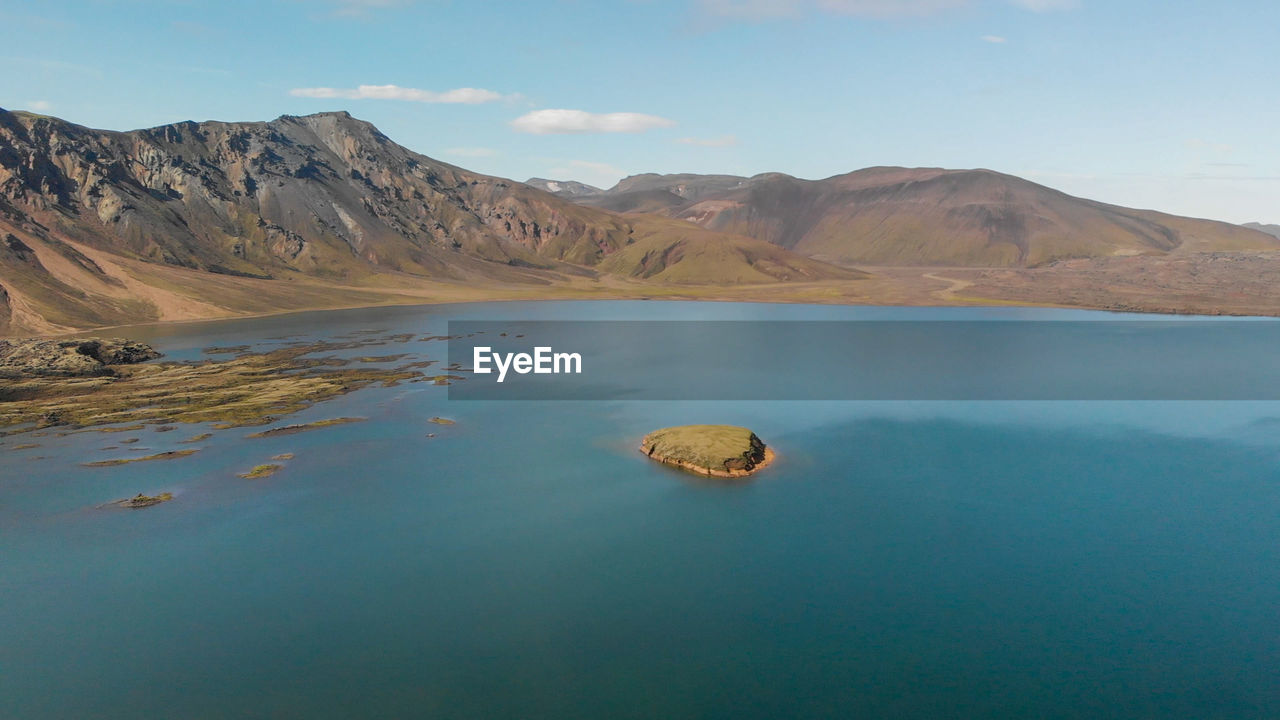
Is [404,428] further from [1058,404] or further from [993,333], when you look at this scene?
[993,333]

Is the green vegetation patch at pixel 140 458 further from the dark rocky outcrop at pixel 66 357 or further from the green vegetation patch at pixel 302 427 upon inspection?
the dark rocky outcrop at pixel 66 357

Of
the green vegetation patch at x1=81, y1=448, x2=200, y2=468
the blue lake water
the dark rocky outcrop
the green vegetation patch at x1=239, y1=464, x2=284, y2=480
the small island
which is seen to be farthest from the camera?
the dark rocky outcrop

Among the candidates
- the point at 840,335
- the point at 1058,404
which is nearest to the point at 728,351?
the point at 840,335

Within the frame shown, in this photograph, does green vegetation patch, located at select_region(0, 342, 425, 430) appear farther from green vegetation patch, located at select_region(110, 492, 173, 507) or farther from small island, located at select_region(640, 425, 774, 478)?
small island, located at select_region(640, 425, 774, 478)
